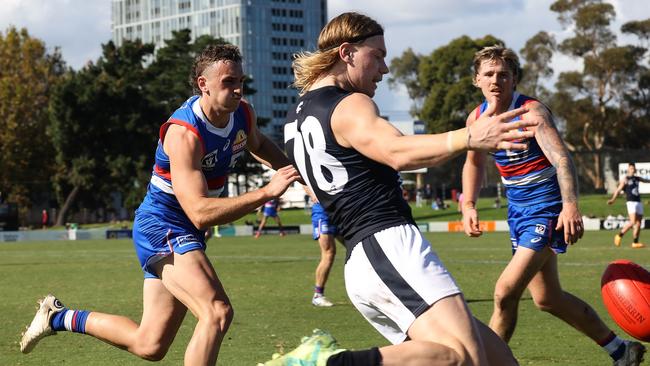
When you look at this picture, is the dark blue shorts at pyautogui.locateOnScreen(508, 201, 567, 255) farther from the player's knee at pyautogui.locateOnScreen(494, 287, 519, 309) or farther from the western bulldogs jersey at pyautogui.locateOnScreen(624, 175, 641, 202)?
the western bulldogs jersey at pyautogui.locateOnScreen(624, 175, 641, 202)

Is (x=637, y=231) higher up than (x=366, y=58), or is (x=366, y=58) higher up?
(x=366, y=58)

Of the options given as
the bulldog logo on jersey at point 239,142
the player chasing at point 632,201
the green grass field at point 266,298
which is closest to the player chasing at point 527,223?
the green grass field at point 266,298

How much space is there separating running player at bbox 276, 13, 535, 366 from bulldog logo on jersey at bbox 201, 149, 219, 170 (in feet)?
5.24

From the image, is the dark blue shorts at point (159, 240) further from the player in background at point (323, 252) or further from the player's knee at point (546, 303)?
the player in background at point (323, 252)

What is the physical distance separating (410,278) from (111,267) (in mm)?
18238

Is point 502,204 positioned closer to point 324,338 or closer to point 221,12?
point 324,338

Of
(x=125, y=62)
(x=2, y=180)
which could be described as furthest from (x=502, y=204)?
(x=2, y=180)

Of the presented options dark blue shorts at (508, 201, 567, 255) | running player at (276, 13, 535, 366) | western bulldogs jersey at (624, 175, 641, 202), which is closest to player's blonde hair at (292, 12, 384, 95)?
running player at (276, 13, 535, 366)

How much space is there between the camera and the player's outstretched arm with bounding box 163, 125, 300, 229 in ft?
19.2

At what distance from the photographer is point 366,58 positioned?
5277 millimetres

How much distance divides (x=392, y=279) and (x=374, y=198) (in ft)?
1.31

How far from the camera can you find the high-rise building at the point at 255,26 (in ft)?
577

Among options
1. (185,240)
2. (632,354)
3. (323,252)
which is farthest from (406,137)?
(323,252)

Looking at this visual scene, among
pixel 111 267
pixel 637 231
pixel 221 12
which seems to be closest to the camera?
pixel 111 267
